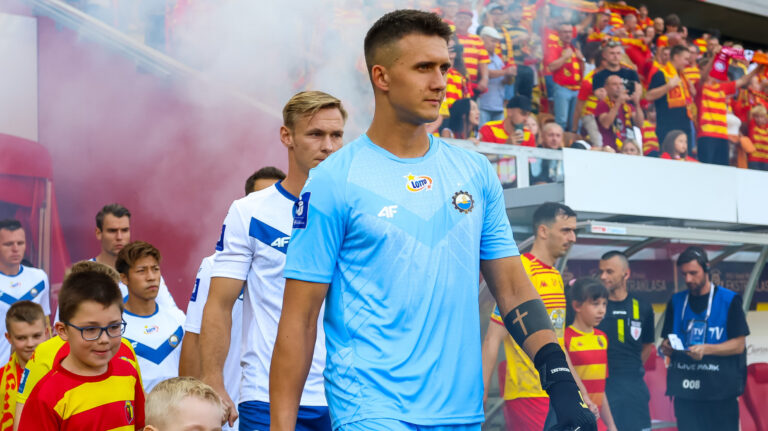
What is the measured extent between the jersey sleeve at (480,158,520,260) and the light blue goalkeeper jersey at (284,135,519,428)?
7cm

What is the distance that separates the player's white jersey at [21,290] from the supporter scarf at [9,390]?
894mm

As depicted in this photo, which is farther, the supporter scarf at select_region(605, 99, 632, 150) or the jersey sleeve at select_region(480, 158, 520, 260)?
the supporter scarf at select_region(605, 99, 632, 150)

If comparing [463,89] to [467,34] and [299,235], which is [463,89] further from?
[299,235]

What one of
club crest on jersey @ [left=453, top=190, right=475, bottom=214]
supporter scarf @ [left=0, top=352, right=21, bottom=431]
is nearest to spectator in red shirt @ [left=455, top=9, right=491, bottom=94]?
supporter scarf @ [left=0, top=352, right=21, bottom=431]

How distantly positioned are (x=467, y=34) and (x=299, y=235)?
708 centimetres

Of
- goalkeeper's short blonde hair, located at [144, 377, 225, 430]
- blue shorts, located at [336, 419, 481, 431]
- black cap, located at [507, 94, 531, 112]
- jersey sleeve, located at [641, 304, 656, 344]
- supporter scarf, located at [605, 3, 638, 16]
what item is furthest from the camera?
supporter scarf, located at [605, 3, 638, 16]

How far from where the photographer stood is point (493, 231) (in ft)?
7.53

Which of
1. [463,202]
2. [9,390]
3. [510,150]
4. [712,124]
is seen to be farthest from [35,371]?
[712,124]

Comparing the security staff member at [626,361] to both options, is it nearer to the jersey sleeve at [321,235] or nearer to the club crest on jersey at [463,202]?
the club crest on jersey at [463,202]

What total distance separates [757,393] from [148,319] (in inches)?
236

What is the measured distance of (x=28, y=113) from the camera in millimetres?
6297

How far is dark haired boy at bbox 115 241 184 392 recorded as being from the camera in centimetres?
447

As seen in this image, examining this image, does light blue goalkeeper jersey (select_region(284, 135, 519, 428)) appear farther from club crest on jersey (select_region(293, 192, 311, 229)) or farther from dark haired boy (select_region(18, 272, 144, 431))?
dark haired boy (select_region(18, 272, 144, 431))

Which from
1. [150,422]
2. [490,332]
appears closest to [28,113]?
[490,332]
